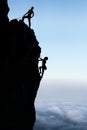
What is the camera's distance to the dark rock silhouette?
160 feet

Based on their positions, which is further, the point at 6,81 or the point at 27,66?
the point at 27,66

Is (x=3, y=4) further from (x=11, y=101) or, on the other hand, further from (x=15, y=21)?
(x=11, y=101)

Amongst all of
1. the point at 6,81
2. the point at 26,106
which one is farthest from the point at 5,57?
the point at 26,106

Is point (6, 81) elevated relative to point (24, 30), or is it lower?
lower

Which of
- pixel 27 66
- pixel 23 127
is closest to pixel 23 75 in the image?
pixel 27 66

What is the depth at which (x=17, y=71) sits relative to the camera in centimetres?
5103

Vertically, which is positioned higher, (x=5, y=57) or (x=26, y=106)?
(x=5, y=57)

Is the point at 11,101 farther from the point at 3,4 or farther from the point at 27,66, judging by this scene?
the point at 3,4

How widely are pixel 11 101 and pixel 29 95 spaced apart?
578 cm

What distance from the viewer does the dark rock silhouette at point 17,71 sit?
4888 centimetres

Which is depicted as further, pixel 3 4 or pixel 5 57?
pixel 3 4

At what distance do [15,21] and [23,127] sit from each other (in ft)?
58.4

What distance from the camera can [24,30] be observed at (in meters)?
52.4

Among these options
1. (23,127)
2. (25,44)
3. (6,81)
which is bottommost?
(23,127)
